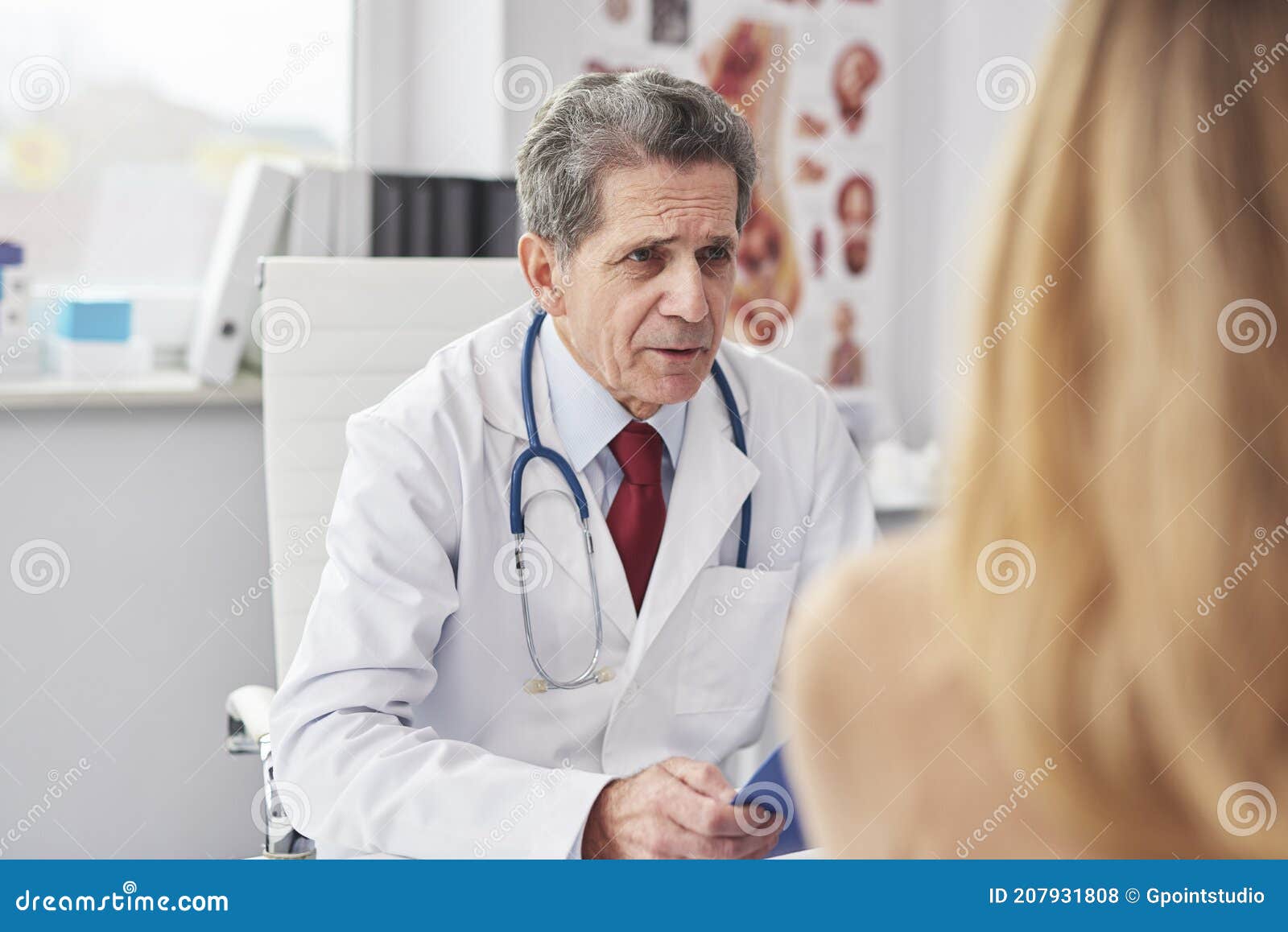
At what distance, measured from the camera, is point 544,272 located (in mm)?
1242

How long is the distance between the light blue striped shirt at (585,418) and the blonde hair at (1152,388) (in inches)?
34.3

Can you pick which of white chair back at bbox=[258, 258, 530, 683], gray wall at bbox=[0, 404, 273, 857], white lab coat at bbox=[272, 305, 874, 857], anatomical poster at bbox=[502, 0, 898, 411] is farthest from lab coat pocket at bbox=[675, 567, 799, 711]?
anatomical poster at bbox=[502, 0, 898, 411]

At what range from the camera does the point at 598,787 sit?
99 centimetres

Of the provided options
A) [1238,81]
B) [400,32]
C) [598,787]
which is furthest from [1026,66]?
[1238,81]

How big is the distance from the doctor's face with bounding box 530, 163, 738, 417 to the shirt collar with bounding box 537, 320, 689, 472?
40 millimetres

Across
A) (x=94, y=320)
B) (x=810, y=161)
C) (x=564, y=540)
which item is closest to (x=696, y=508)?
(x=564, y=540)

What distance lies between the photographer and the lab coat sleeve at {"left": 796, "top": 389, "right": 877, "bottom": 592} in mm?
1380

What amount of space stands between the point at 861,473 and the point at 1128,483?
3.46 feet

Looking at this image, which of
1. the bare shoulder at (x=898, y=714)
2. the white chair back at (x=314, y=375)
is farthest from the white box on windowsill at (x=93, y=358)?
the bare shoulder at (x=898, y=714)

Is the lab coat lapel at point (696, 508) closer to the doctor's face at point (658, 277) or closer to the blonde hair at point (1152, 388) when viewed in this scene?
the doctor's face at point (658, 277)

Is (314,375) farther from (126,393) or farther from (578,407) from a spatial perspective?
(126,393)

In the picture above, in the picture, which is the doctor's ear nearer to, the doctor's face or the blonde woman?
the doctor's face

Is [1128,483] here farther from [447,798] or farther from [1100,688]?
[447,798]

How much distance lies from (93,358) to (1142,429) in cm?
179
